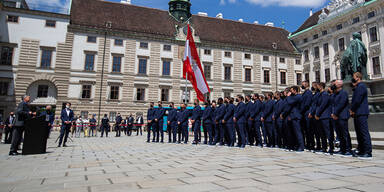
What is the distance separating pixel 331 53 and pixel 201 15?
69.4ft

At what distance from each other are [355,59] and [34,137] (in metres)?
→ 14.7

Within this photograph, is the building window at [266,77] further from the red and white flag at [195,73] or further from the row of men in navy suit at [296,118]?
the row of men in navy suit at [296,118]

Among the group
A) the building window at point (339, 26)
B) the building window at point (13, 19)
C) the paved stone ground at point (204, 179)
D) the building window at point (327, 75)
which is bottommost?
the paved stone ground at point (204, 179)

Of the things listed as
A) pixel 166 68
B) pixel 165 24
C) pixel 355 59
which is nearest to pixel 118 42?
pixel 166 68

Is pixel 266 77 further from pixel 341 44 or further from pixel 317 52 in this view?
pixel 341 44

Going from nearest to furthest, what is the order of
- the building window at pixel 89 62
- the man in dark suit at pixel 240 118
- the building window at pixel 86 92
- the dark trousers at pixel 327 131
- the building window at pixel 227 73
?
the dark trousers at pixel 327 131
the man in dark suit at pixel 240 118
the building window at pixel 86 92
the building window at pixel 89 62
the building window at pixel 227 73

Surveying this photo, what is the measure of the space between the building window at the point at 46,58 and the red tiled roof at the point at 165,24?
4824 mm

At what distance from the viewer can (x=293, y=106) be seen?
7680 mm

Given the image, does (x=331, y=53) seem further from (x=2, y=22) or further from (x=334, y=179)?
(x=2, y=22)

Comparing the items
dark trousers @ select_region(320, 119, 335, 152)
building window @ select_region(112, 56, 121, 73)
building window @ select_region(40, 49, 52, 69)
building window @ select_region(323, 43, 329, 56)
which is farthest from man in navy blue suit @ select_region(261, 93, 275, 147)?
building window @ select_region(323, 43, 329, 56)

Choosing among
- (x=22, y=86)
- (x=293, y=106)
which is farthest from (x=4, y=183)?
(x=22, y=86)

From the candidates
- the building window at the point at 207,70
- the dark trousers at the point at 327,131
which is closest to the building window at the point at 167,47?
the building window at the point at 207,70

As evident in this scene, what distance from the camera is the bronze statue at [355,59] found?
1227 centimetres

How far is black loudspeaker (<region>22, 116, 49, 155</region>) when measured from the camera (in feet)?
24.6
